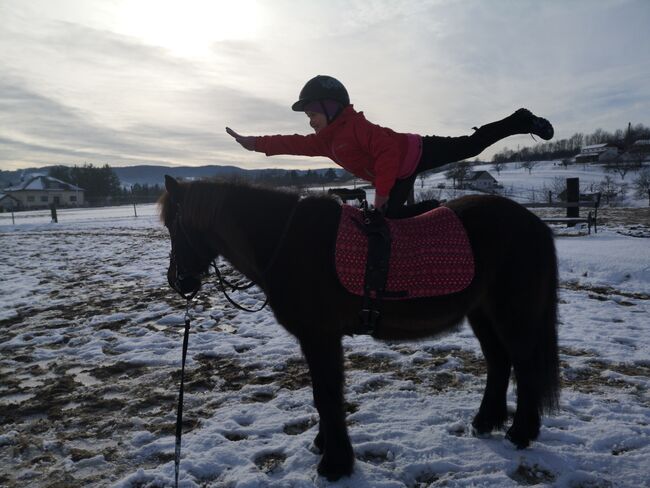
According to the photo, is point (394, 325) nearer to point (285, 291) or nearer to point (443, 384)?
point (285, 291)

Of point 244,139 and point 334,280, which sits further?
point 244,139

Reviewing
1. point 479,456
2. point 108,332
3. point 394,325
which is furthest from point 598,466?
point 108,332

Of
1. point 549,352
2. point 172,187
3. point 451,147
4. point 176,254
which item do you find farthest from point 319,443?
point 451,147

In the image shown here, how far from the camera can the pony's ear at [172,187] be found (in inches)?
111

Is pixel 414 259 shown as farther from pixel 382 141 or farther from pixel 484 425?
pixel 484 425

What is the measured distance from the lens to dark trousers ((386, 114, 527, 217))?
3.16 metres

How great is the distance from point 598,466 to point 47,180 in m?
96.9

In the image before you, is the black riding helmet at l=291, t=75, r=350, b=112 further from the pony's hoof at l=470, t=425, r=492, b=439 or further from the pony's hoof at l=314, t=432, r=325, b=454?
the pony's hoof at l=470, t=425, r=492, b=439

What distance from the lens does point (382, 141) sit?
3.01 meters

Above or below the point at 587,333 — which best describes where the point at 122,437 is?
below

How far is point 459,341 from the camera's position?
15.7ft

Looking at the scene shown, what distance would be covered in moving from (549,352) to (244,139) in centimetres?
309

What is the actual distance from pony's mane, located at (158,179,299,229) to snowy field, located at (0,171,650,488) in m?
1.73

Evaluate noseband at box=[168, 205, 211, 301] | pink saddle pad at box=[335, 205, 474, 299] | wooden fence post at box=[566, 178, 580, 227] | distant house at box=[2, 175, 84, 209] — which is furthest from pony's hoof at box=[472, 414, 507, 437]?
distant house at box=[2, 175, 84, 209]
